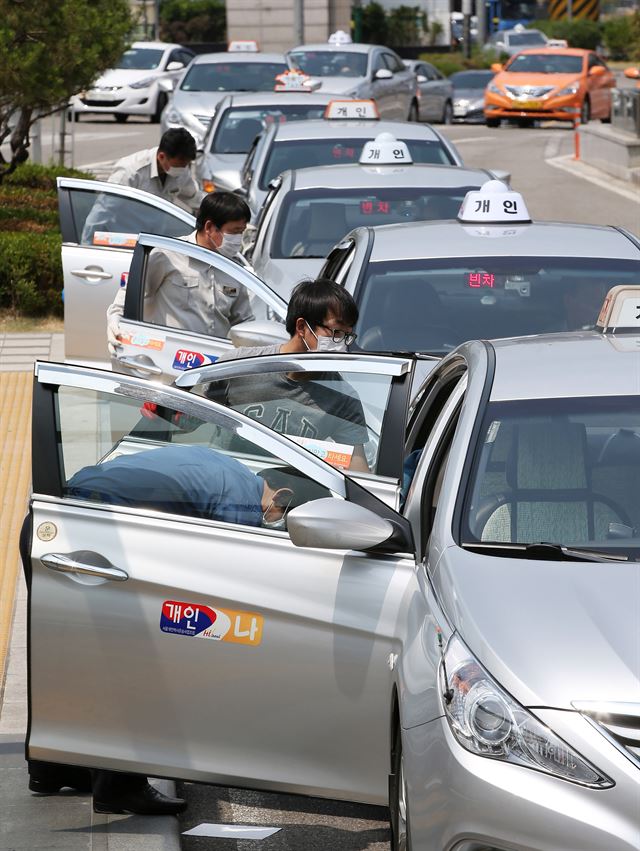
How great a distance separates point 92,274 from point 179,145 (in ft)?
4.85

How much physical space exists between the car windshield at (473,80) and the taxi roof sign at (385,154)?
2833 centimetres

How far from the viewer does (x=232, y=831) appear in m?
4.76

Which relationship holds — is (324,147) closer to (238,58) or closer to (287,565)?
(287,565)

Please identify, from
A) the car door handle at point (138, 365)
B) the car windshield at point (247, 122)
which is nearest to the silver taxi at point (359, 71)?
the car windshield at point (247, 122)

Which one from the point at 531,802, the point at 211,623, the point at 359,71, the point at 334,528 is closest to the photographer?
the point at 531,802

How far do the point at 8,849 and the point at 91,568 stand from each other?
86cm

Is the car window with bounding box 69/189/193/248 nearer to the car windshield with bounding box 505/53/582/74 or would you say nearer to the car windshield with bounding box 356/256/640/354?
Result: the car windshield with bounding box 356/256/640/354

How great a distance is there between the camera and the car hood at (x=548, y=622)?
3207 millimetres

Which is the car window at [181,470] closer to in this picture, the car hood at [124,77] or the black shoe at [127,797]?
the black shoe at [127,797]

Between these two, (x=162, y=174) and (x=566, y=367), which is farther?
(x=162, y=174)

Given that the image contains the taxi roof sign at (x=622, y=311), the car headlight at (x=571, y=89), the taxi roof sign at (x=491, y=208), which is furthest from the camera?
the car headlight at (x=571, y=89)

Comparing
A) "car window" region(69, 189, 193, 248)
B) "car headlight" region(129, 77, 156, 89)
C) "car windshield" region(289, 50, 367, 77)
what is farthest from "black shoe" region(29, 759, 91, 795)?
"car headlight" region(129, 77, 156, 89)

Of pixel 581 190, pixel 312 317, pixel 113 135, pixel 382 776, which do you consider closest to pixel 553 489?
pixel 382 776

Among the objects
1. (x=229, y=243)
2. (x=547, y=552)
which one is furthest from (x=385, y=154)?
(x=547, y=552)
